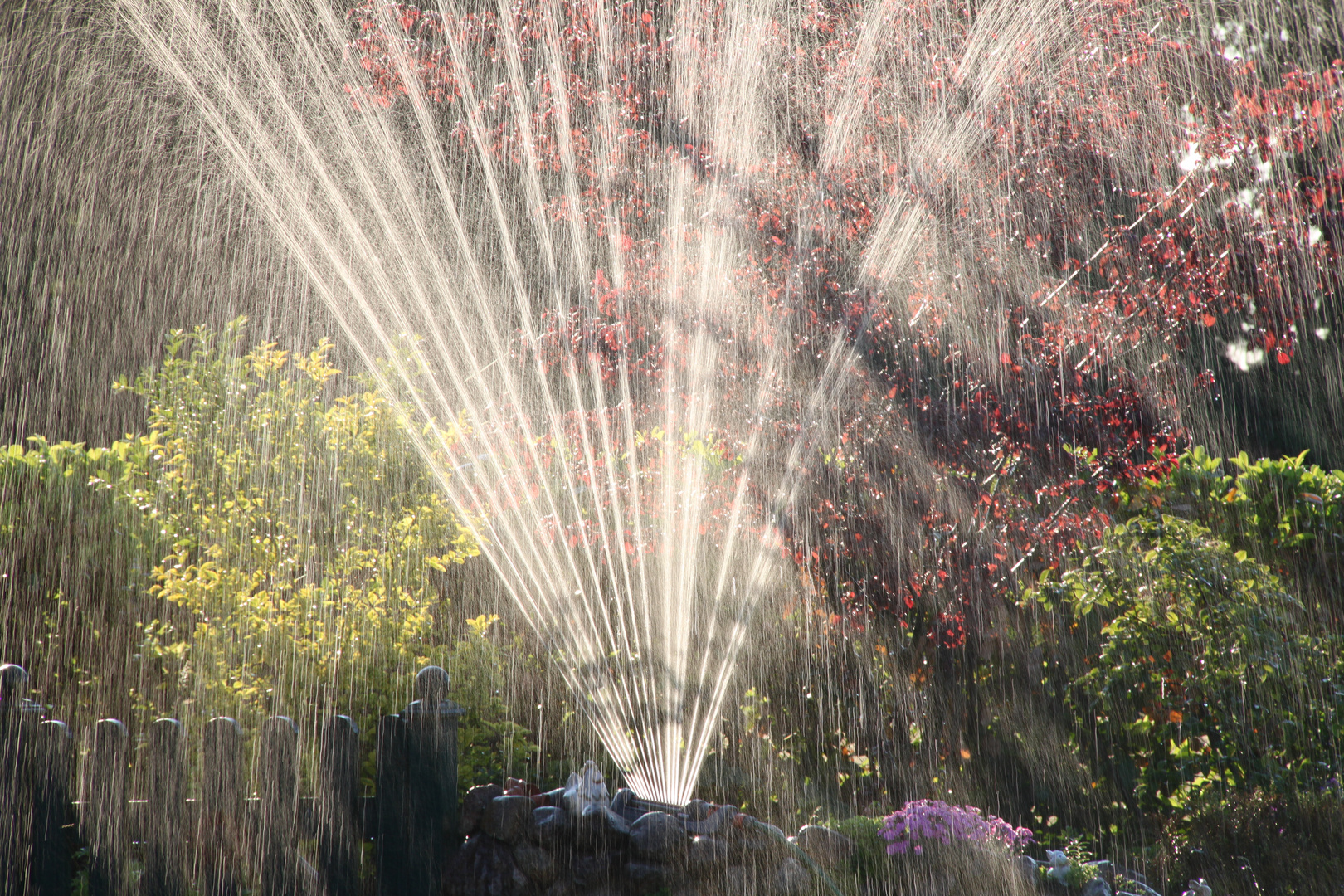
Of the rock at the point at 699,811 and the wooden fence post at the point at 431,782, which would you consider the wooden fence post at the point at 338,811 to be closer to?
the wooden fence post at the point at 431,782

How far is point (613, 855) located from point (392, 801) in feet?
3.12

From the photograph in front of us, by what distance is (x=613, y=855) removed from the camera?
366cm

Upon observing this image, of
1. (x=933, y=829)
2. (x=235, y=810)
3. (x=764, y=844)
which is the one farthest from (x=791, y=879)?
(x=235, y=810)

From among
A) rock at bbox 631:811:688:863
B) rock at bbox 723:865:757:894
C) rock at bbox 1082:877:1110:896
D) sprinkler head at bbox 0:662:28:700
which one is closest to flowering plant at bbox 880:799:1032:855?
rock at bbox 1082:877:1110:896

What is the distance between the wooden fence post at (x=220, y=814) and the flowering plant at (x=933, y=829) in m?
2.81

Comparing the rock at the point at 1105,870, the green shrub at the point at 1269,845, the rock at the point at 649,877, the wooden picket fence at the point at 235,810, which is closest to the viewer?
the wooden picket fence at the point at 235,810

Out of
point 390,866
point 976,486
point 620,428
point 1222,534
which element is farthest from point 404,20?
point 1222,534

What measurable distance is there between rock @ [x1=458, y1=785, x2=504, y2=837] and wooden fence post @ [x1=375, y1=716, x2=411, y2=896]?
291 millimetres

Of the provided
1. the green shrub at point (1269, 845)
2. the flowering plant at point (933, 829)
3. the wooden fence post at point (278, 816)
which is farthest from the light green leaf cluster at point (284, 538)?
the green shrub at point (1269, 845)

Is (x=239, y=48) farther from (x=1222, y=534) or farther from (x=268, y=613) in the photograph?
(x=1222, y=534)

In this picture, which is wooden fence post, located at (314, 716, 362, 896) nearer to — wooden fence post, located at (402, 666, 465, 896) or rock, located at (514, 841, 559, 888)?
wooden fence post, located at (402, 666, 465, 896)

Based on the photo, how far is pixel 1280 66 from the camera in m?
4.82

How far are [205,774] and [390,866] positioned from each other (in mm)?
869

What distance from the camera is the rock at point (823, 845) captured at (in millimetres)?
3875
